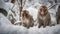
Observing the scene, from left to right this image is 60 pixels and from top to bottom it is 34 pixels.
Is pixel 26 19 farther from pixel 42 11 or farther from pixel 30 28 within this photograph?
pixel 42 11

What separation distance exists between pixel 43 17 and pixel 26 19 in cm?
25

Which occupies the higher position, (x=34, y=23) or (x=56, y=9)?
(x=56, y=9)

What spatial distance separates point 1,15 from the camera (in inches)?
85.4

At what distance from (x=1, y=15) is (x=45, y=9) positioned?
2.12ft

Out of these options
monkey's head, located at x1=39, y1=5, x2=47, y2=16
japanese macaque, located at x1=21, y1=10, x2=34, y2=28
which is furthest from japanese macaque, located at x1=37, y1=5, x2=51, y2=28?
japanese macaque, located at x1=21, y1=10, x2=34, y2=28

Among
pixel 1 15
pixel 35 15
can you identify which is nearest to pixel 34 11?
pixel 35 15

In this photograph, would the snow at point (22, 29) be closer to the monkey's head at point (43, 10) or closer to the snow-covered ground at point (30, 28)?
the snow-covered ground at point (30, 28)

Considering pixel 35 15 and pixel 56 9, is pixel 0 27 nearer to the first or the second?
pixel 35 15

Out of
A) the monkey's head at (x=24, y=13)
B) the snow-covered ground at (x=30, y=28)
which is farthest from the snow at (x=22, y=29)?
the monkey's head at (x=24, y=13)

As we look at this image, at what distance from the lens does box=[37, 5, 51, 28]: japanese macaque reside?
2.12 metres

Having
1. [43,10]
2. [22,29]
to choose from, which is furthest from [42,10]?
[22,29]

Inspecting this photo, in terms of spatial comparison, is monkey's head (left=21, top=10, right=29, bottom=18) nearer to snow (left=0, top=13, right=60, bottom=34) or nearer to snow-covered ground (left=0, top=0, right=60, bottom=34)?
snow-covered ground (left=0, top=0, right=60, bottom=34)

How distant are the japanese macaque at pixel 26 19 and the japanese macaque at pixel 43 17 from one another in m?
0.11

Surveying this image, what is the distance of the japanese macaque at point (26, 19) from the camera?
2.13 meters
